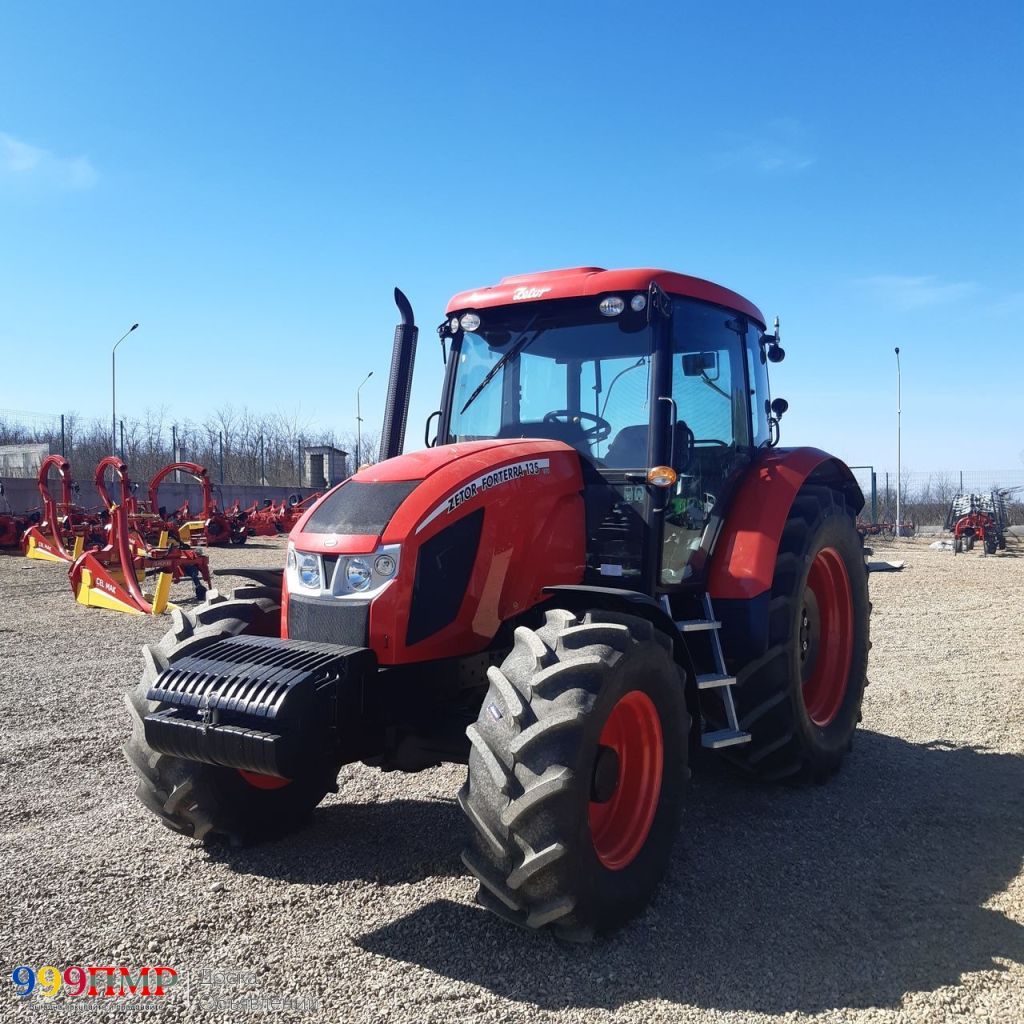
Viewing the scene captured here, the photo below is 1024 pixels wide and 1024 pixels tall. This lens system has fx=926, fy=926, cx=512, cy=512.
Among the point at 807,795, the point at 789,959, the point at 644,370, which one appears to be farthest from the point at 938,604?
the point at 789,959

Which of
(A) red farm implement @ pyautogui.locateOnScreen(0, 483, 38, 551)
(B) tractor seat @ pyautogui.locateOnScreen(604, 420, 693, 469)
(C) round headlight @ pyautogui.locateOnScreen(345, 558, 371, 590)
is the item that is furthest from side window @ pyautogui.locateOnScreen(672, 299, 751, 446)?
(A) red farm implement @ pyautogui.locateOnScreen(0, 483, 38, 551)

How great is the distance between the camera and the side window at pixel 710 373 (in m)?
4.59

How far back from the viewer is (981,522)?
A: 2436cm

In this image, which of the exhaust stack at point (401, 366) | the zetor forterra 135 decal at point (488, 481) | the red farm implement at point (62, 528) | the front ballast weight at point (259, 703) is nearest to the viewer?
the front ballast weight at point (259, 703)

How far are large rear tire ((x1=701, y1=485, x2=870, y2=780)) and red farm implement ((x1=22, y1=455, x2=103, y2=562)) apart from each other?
12.8 m

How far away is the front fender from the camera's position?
4430 millimetres

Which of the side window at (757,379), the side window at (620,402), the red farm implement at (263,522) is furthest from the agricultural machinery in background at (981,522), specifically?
the side window at (620,402)

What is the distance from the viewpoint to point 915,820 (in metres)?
4.46

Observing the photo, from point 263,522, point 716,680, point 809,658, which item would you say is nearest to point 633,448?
point 716,680

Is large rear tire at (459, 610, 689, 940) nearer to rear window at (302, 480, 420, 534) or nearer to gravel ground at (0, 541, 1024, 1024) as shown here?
gravel ground at (0, 541, 1024, 1024)

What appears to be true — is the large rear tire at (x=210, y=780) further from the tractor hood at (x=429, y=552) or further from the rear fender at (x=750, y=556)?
the rear fender at (x=750, y=556)

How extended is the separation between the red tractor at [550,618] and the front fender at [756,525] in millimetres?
12

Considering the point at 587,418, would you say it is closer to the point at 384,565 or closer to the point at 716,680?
the point at 716,680

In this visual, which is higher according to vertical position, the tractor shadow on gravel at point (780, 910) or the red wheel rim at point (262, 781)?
the red wheel rim at point (262, 781)
